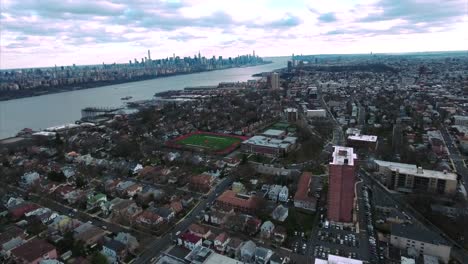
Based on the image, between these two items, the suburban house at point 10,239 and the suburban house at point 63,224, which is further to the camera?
the suburban house at point 63,224

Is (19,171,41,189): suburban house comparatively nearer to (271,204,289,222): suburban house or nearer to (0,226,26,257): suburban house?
(0,226,26,257): suburban house

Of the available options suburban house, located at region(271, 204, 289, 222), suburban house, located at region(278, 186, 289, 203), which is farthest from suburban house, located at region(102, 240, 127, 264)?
suburban house, located at region(278, 186, 289, 203)

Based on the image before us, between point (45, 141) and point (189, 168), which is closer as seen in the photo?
point (189, 168)

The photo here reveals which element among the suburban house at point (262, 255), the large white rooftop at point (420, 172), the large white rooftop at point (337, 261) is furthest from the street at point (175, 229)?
the large white rooftop at point (420, 172)

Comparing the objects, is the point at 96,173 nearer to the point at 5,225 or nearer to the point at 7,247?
the point at 5,225

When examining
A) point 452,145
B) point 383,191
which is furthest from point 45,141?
point 452,145

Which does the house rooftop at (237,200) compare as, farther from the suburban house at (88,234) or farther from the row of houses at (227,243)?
the suburban house at (88,234)
